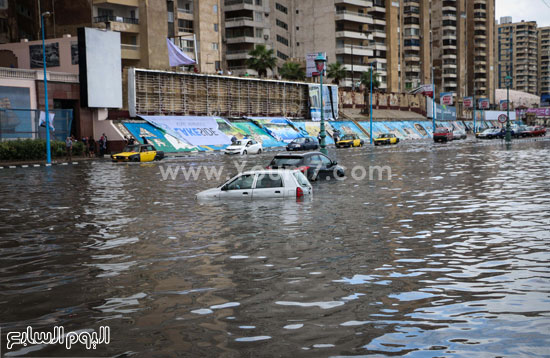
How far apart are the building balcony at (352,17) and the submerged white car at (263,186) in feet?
299

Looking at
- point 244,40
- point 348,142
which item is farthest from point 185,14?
point 348,142

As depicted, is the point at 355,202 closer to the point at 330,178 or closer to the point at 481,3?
the point at 330,178

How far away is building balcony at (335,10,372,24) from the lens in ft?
339

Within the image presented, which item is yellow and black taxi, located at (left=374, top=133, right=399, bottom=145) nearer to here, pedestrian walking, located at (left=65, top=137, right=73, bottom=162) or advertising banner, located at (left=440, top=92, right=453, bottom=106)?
pedestrian walking, located at (left=65, top=137, right=73, bottom=162)

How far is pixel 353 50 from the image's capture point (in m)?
104

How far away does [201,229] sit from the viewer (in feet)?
40.5

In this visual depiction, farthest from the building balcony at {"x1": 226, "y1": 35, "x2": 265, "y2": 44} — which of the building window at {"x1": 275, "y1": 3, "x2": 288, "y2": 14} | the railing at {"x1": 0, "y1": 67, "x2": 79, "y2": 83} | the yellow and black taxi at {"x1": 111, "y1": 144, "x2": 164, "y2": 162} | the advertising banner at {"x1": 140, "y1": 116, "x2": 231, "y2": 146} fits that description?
the yellow and black taxi at {"x1": 111, "y1": 144, "x2": 164, "y2": 162}

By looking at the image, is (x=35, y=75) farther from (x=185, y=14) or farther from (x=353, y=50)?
(x=353, y=50)

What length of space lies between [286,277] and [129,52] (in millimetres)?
57535

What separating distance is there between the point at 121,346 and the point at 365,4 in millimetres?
108451

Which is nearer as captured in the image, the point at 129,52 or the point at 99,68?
the point at 99,68

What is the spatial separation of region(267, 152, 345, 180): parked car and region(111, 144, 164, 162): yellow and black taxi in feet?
69.9

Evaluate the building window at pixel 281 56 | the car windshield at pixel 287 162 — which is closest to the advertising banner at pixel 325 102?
the building window at pixel 281 56

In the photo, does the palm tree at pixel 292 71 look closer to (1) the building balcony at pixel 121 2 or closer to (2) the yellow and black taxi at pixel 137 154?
(1) the building balcony at pixel 121 2
